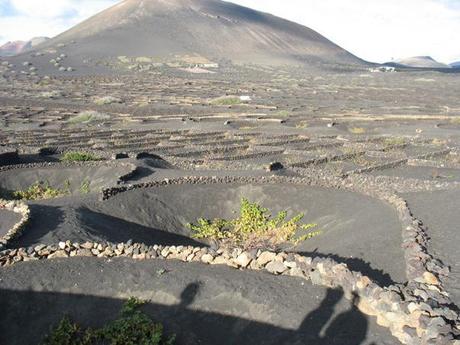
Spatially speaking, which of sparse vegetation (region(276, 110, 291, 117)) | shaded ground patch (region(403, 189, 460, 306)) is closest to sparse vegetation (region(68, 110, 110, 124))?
sparse vegetation (region(276, 110, 291, 117))

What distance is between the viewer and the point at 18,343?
32.7 feet

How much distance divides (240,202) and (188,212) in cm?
206

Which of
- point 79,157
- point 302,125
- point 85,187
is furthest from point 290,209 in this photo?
point 302,125

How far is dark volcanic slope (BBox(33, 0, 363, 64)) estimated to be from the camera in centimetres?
A: 14500

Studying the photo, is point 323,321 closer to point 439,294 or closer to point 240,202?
point 439,294

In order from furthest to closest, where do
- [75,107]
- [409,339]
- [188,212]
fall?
[75,107] < [188,212] < [409,339]

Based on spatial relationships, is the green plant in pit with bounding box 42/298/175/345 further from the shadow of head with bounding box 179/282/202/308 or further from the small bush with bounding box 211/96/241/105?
the small bush with bounding box 211/96/241/105

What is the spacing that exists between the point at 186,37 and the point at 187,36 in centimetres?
131

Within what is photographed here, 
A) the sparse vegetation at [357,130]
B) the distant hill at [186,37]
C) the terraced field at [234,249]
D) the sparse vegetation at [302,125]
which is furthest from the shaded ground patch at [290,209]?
the distant hill at [186,37]

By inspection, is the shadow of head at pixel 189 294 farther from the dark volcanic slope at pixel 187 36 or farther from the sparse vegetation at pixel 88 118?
the dark volcanic slope at pixel 187 36

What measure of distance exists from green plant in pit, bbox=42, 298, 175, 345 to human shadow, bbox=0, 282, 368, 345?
25 cm

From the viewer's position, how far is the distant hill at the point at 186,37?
14312cm

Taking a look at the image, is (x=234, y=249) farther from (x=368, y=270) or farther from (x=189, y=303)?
(x=368, y=270)

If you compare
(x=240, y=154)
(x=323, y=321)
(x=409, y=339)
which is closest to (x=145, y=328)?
(x=323, y=321)
